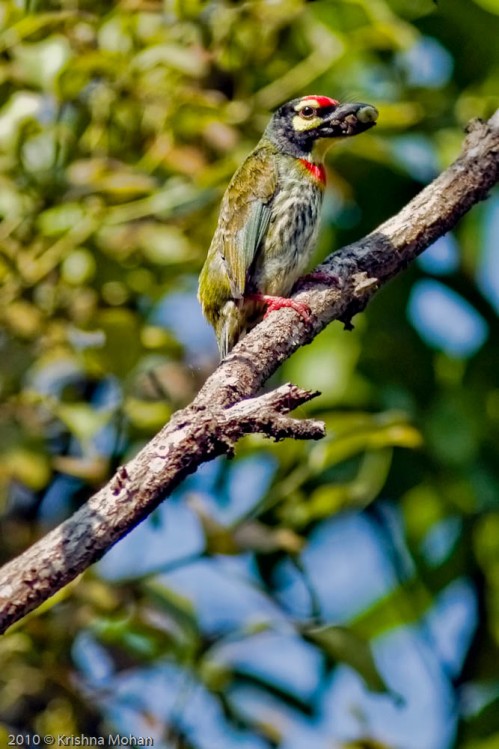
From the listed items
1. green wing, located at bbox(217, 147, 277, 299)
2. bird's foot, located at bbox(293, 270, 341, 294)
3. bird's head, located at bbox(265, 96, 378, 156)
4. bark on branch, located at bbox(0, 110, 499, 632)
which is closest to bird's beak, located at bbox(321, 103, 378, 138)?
bird's head, located at bbox(265, 96, 378, 156)

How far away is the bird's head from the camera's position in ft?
12.2

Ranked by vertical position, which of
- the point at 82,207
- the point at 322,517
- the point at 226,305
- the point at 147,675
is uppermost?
the point at 82,207

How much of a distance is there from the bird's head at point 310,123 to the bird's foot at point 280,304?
22.4 inches

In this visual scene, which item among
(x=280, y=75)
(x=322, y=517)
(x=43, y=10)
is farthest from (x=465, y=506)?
(x=43, y=10)

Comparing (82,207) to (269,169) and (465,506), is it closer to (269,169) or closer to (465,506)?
(269,169)

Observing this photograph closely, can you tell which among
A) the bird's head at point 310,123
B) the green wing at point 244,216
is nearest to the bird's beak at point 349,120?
the bird's head at point 310,123

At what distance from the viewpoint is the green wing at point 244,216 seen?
354 centimetres

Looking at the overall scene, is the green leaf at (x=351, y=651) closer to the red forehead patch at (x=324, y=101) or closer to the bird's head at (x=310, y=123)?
the bird's head at (x=310, y=123)

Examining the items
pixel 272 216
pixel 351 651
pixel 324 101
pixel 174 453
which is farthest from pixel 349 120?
pixel 174 453

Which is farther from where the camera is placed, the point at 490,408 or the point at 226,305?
the point at 490,408

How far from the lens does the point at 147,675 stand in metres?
3.78

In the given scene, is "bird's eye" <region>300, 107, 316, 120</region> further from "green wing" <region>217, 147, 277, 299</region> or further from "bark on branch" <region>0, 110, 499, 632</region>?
"bark on branch" <region>0, 110, 499, 632</region>

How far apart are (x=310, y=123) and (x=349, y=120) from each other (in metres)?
0.17

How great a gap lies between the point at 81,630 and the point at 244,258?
1100mm
